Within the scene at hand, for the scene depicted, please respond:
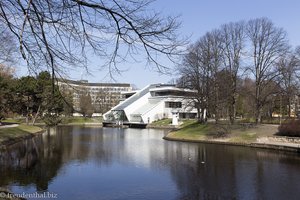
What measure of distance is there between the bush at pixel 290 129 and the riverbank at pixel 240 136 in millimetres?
701

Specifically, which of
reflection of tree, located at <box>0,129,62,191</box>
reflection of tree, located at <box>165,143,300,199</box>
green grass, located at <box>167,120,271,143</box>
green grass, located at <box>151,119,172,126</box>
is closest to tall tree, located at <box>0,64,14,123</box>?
reflection of tree, located at <box>0,129,62,191</box>

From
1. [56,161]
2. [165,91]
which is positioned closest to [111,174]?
[56,161]

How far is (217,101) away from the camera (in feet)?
154

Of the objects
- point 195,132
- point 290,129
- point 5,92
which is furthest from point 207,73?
point 5,92

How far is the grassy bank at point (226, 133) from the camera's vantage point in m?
39.2

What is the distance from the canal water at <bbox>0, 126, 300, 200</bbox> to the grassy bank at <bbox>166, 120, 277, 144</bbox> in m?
7.51

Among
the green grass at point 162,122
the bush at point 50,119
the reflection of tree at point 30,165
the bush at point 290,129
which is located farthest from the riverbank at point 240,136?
the bush at point 50,119

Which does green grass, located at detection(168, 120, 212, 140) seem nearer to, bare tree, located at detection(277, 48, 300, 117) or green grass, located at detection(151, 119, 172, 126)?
bare tree, located at detection(277, 48, 300, 117)

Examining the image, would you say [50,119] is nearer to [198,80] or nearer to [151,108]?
[151,108]

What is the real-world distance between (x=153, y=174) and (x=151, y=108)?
69304mm

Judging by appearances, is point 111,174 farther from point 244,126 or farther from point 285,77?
point 285,77

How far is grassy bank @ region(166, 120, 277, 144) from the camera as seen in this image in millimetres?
39219

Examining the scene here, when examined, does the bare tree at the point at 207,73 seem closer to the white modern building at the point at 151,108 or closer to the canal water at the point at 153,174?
the canal water at the point at 153,174

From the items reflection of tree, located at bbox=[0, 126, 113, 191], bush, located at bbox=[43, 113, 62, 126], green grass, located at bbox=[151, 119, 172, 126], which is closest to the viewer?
reflection of tree, located at bbox=[0, 126, 113, 191]
